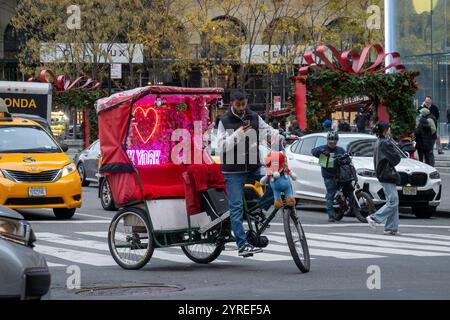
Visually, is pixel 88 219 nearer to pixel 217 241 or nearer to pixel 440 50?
pixel 217 241

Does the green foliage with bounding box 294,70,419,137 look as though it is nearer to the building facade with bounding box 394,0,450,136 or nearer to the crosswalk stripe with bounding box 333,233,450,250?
the crosswalk stripe with bounding box 333,233,450,250

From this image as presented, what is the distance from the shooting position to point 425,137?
3192 centimetres

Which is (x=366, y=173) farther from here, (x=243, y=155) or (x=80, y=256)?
(x=243, y=155)

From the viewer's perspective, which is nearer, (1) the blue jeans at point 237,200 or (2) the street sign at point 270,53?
(1) the blue jeans at point 237,200

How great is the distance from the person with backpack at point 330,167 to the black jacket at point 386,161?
9.32 feet

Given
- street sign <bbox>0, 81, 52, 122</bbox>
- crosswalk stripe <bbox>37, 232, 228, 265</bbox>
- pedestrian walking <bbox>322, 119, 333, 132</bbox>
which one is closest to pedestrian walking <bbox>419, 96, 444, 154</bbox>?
pedestrian walking <bbox>322, 119, 333, 132</bbox>

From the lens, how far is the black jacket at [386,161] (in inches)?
742

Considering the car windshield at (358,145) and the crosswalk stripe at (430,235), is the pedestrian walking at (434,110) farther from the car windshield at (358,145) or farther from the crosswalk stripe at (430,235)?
the crosswalk stripe at (430,235)

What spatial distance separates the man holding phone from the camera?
43.7 feet

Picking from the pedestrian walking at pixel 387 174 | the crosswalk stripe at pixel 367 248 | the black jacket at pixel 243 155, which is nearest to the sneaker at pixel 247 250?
the black jacket at pixel 243 155

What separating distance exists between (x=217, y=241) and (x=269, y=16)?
55076mm

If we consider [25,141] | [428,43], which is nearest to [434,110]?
[428,43]

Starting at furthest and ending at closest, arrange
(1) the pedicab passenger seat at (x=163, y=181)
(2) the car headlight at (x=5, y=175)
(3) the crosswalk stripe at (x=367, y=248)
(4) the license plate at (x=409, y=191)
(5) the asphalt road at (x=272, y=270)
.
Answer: (4) the license plate at (x=409, y=191) < (2) the car headlight at (x=5, y=175) < (3) the crosswalk stripe at (x=367, y=248) < (1) the pedicab passenger seat at (x=163, y=181) < (5) the asphalt road at (x=272, y=270)

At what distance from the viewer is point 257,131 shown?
13.5m
